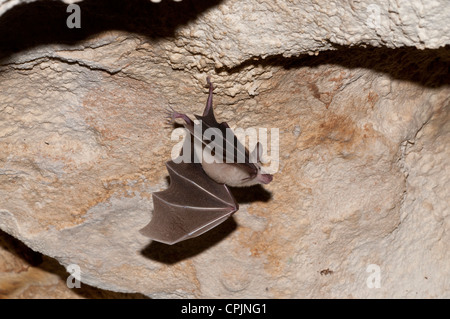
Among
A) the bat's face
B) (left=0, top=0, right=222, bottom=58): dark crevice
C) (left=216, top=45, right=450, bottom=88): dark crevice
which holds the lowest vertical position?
the bat's face

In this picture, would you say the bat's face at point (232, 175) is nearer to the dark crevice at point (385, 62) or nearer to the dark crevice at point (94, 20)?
the dark crevice at point (385, 62)

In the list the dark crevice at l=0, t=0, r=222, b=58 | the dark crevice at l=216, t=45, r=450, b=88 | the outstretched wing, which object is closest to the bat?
the outstretched wing

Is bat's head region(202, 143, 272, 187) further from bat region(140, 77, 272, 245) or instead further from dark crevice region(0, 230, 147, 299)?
dark crevice region(0, 230, 147, 299)

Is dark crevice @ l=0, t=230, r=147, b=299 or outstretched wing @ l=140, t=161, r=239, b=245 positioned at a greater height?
outstretched wing @ l=140, t=161, r=239, b=245

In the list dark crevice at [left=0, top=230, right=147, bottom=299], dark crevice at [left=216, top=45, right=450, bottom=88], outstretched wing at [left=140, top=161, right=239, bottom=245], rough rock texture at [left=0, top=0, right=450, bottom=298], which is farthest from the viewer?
dark crevice at [left=0, top=230, right=147, bottom=299]

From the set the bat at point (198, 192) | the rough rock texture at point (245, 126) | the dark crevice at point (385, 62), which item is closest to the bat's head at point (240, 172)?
the bat at point (198, 192)

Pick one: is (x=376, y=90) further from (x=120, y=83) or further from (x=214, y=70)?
(x=120, y=83)

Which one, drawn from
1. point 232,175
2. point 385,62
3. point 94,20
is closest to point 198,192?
point 232,175

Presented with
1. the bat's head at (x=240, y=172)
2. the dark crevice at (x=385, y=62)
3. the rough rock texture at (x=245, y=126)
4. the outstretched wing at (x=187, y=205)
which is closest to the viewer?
the rough rock texture at (x=245, y=126)
